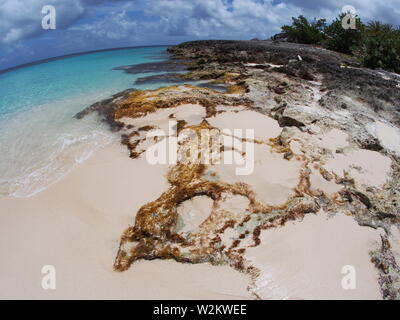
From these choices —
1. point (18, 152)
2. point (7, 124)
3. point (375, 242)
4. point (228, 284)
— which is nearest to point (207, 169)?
point (228, 284)

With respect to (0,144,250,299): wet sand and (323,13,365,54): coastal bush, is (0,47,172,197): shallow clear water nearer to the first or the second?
(0,144,250,299): wet sand

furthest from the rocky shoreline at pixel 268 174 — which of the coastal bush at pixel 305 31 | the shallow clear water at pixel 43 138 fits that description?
the coastal bush at pixel 305 31

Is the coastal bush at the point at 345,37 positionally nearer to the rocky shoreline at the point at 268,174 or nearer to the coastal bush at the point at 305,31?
the coastal bush at the point at 305,31

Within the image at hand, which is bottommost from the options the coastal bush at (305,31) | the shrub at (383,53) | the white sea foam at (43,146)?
the white sea foam at (43,146)

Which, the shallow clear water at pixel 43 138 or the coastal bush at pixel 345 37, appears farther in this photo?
the coastal bush at pixel 345 37

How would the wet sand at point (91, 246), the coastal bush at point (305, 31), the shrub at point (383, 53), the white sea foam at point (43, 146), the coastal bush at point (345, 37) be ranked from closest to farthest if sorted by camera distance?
the wet sand at point (91, 246)
the white sea foam at point (43, 146)
the shrub at point (383, 53)
the coastal bush at point (345, 37)
the coastal bush at point (305, 31)

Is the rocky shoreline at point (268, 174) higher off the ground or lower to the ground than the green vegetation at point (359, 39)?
lower

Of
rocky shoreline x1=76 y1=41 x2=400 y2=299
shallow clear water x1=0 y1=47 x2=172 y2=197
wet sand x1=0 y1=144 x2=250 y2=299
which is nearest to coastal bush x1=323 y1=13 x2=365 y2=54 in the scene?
rocky shoreline x1=76 y1=41 x2=400 y2=299
